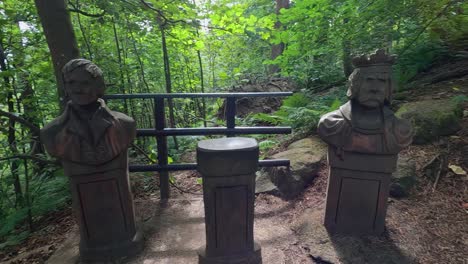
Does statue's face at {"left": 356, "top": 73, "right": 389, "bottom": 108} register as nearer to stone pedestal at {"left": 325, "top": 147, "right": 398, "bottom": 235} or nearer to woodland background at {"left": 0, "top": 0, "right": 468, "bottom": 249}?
stone pedestal at {"left": 325, "top": 147, "right": 398, "bottom": 235}

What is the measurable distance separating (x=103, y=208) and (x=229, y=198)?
113 centimetres

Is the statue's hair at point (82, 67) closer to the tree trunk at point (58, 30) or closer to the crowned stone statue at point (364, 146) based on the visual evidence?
the tree trunk at point (58, 30)

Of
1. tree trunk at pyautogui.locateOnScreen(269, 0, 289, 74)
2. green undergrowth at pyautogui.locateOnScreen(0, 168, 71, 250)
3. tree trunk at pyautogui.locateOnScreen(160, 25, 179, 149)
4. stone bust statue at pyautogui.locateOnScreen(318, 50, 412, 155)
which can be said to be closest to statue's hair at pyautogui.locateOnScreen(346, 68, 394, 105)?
stone bust statue at pyautogui.locateOnScreen(318, 50, 412, 155)

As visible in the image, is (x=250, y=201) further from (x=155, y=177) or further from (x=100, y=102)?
(x=155, y=177)

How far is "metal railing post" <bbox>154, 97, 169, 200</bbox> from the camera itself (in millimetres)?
3359

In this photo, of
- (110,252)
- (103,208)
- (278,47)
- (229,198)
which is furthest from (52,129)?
(278,47)

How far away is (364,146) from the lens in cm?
235

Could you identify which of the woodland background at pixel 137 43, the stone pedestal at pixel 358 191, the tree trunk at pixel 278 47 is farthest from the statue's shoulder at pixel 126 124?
the tree trunk at pixel 278 47

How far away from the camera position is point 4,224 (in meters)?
3.58

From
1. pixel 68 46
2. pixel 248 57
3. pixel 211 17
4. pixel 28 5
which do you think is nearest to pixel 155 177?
pixel 68 46

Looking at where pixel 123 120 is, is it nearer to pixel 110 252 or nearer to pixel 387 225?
pixel 110 252

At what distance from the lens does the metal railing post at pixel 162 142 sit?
11.0ft

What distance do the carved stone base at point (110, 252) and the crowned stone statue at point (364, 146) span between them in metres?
1.89

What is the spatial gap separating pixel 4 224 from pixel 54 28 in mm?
2663
